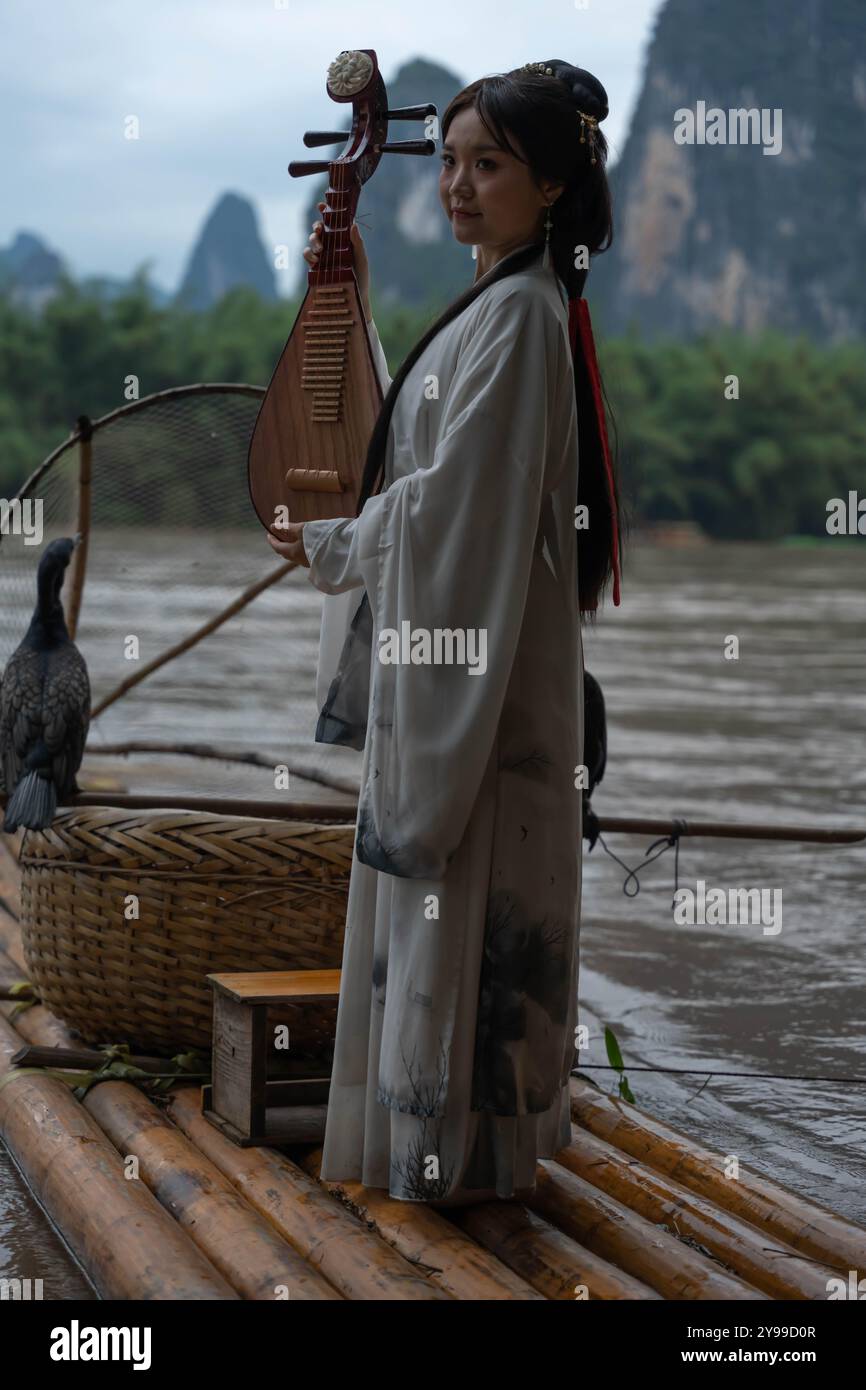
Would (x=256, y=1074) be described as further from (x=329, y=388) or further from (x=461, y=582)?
(x=329, y=388)

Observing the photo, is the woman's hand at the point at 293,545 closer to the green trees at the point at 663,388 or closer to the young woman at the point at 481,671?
the young woman at the point at 481,671

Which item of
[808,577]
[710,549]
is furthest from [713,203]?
[808,577]

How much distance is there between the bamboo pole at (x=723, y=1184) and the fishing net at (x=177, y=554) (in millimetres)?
1810

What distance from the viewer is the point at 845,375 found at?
48562mm

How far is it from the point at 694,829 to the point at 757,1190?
112cm

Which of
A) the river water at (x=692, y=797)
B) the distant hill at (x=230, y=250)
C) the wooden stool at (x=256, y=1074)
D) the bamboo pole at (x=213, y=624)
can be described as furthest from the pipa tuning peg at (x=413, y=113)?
the distant hill at (x=230, y=250)

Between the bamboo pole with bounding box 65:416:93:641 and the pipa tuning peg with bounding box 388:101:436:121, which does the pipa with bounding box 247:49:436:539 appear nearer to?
the pipa tuning peg with bounding box 388:101:436:121

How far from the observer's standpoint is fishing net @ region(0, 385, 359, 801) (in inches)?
175

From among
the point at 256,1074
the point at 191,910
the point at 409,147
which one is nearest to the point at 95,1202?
the point at 256,1074

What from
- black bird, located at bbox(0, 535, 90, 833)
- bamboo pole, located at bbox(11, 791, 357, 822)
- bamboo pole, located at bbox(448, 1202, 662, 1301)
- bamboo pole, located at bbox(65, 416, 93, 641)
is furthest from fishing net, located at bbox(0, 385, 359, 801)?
bamboo pole, located at bbox(448, 1202, 662, 1301)

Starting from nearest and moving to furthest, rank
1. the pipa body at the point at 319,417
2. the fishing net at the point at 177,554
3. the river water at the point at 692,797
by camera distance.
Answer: the pipa body at the point at 319,417, the river water at the point at 692,797, the fishing net at the point at 177,554

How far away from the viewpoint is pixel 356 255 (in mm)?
2555

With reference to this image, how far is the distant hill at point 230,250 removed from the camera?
136m
